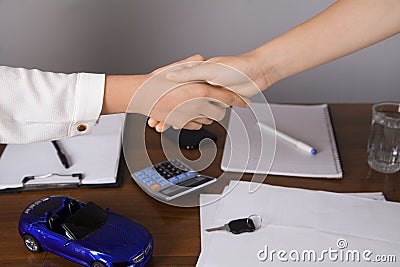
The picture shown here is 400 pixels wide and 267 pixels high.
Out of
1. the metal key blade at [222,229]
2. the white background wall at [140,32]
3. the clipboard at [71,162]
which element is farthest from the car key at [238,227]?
the white background wall at [140,32]

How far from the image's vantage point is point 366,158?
39.4 inches

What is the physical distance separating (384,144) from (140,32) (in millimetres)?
658

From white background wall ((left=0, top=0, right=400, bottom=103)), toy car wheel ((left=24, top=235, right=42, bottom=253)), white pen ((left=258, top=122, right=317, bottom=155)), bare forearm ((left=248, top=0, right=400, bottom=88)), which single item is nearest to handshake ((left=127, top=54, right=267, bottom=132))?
bare forearm ((left=248, top=0, right=400, bottom=88))

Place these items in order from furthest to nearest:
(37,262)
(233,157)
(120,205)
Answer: (233,157) → (120,205) → (37,262)

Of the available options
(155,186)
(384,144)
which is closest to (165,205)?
(155,186)

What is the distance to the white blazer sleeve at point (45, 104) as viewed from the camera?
84 centimetres

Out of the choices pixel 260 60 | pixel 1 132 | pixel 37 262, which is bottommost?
pixel 37 262

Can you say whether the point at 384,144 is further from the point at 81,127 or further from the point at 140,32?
the point at 140,32

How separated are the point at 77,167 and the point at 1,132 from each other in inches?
6.1

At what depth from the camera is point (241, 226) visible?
0.81m

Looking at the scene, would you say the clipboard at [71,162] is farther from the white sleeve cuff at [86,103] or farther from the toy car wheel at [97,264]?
the toy car wheel at [97,264]

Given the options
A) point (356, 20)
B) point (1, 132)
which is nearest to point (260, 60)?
point (356, 20)

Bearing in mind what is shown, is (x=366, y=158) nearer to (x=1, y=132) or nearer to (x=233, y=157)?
(x=233, y=157)

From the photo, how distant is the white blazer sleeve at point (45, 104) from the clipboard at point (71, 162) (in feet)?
0.29
